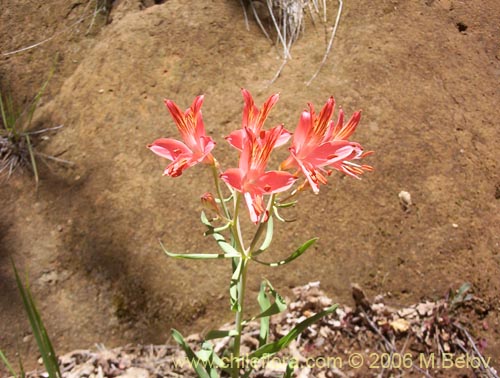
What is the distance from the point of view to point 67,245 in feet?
7.31

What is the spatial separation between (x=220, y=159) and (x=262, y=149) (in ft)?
4.31

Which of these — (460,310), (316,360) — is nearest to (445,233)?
(460,310)

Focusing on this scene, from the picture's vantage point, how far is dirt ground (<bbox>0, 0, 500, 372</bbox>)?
2.08 metres

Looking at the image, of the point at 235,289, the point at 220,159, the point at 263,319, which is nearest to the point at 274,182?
the point at 235,289

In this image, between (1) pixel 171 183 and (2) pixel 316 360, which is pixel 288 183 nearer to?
(2) pixel 316 360

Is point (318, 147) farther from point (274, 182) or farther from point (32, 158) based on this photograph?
point (32, 158)

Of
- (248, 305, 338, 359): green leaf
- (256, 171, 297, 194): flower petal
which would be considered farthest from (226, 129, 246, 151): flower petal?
(248, 305, 338, 359): green leaf

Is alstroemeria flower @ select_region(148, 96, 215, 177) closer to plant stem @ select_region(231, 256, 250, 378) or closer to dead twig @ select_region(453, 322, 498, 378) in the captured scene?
plant stem @ select_region(231, 256, 250, 378)

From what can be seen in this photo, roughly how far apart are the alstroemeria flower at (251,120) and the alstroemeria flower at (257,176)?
49 millimetres

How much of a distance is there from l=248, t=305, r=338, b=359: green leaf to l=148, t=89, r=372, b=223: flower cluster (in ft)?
1.45

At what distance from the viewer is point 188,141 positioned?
3.86 ft

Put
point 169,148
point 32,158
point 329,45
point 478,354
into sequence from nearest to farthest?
point 169,148 → point 478,354 → point 32,158 → point 329,45

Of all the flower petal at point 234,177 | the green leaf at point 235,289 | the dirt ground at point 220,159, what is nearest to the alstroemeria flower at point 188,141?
the flower petal at point 234,177

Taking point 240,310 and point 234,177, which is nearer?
point 234,177
